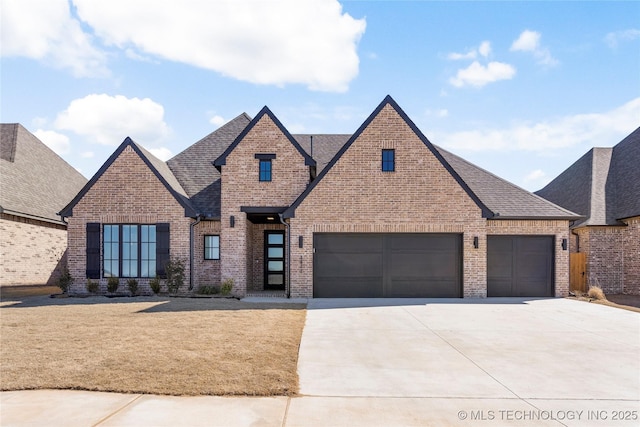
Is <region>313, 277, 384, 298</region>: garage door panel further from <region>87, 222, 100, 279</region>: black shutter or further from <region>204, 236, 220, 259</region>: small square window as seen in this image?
<region>87, 222, 100, 279</region>: black shutter

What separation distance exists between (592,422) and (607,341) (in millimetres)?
4781

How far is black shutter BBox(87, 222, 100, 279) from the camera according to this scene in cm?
1568

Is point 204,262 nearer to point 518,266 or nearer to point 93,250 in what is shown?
point 93,250

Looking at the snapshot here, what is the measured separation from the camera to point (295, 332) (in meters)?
8.76

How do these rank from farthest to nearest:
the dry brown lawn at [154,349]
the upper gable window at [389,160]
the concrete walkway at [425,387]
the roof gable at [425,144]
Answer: the upper gable window at [389,160] → the roof gable at [425,144] → the dry brown lawn at [154,349] → the concrete walkway at [425,387]

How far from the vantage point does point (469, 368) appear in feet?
21.1

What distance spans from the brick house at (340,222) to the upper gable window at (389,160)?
4cm

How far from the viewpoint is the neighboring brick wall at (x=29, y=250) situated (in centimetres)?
1831

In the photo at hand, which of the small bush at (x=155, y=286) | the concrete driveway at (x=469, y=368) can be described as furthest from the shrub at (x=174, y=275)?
the concrete driveway at (x=469, y=368)

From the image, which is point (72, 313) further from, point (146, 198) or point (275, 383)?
point (275, 383)

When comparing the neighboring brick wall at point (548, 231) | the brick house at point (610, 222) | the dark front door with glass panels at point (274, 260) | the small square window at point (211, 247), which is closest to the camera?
the neighboring brick wall at point (548, 231)

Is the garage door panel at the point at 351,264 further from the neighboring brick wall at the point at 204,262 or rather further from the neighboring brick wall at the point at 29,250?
the neighboring brick wall at the point at 29,250

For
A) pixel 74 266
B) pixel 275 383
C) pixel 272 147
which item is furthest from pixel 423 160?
pixel 74 266

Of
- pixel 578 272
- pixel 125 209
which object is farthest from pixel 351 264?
pixel 578 272
